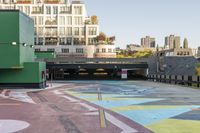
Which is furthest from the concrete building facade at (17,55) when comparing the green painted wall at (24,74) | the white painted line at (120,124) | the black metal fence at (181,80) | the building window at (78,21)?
the building window at (78,21)

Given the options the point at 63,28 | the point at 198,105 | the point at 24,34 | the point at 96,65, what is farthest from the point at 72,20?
the point at 198,105

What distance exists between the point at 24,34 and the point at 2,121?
24987 mm

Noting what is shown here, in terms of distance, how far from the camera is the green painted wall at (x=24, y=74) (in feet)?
133

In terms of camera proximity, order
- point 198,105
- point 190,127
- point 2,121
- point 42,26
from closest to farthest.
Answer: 1. point 190,127
2. point 2,121
3. point 198,105
4. point 42,26

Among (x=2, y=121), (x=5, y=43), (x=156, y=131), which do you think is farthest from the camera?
(x=5, y=43)

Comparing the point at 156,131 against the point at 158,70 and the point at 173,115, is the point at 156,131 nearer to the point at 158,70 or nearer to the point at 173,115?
the point at 173,115

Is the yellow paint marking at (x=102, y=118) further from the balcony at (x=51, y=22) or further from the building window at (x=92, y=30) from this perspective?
the balcony at (x=51, y=22)

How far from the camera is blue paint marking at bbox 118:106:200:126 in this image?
57.9ft

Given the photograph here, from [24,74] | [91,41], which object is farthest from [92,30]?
[24,74]

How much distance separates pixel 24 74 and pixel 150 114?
23736 millimetres

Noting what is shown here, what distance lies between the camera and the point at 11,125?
640 inches

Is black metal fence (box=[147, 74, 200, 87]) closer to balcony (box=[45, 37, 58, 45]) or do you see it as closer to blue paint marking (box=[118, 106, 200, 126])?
blue paint marking (box=[118, 106, 200, 126])

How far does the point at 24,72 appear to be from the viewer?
40.7 m

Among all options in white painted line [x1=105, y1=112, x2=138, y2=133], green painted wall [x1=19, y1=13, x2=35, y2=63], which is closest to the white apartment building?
green painted wall [x1=19, y1=13, x2=35, y2=63]
